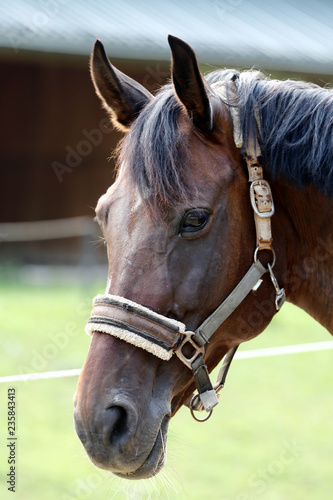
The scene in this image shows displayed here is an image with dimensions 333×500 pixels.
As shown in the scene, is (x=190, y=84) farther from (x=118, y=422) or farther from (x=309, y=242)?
(x=118, y=422)

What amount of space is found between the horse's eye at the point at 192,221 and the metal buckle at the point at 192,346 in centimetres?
32

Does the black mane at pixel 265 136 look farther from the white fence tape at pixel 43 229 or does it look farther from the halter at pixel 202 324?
the white fence tape at pixel 43 229

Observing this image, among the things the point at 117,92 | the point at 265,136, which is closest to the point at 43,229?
the point at 117,92

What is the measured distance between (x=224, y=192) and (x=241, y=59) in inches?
334

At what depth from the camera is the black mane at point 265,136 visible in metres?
1.79

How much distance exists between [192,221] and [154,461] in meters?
0.73

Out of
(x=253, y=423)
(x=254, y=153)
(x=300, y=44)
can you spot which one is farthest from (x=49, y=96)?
(x=254, y=153)

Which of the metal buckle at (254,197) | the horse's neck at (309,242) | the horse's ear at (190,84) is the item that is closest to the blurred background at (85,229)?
the horse's neck at (309,242)

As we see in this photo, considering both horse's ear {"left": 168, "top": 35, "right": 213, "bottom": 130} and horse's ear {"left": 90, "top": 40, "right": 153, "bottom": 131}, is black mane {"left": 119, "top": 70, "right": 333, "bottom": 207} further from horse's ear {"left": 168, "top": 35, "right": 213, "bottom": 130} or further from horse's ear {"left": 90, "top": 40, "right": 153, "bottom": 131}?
horse's ear {"left": 90, "top": 40, "right": 153, "bottom": 131}

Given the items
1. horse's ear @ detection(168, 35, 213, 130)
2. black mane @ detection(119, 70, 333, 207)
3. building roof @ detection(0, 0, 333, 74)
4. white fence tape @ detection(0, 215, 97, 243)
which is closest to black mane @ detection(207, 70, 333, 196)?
black mane @ detection(119, 70, 333, 207)

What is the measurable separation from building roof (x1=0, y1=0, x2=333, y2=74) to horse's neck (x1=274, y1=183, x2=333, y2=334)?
7.64 meters

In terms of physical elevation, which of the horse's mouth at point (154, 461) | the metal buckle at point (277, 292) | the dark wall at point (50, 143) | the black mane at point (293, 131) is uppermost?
the black mane at point (293, 131)

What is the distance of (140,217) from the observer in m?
1.75

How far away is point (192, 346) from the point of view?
1.76 m
